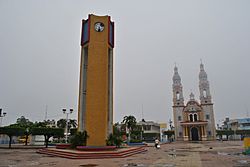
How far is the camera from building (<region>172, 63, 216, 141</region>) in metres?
61.6

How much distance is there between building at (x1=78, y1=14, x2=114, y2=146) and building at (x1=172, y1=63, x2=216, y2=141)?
44.5 metres

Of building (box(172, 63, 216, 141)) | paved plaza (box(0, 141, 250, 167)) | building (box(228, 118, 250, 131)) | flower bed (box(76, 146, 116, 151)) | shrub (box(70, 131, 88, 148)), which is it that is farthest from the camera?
building (box(228, 118, 250, 131))

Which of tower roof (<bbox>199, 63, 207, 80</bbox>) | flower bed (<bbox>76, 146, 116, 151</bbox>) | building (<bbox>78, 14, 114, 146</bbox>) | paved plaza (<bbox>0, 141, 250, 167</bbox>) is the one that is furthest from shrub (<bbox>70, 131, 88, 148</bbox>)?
tower roof (<bbox>199, 63, 207, 80</bbox>)

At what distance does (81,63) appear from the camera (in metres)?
25.1

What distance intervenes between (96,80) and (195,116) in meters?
49.4

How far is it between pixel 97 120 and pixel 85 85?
195 inches

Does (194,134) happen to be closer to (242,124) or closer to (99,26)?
(242,124)

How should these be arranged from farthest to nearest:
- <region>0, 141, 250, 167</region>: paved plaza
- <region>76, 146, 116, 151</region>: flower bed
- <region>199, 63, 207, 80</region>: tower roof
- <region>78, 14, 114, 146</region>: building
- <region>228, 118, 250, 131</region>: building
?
<region>228, 118, 250, 131</region>: building → <region>199, 63, 207, 80</region>: tower roof → <region>78, 14, 114, 146</region>: building → <region>76, 146, 116, 151</region>: flower bed → <region>0, 141, 250, 167</region>: paved plaza

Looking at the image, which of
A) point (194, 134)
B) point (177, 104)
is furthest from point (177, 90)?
point (194, 134)

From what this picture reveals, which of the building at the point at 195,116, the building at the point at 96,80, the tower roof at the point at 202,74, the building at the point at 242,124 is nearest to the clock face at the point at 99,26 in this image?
the building at the point at 96,80

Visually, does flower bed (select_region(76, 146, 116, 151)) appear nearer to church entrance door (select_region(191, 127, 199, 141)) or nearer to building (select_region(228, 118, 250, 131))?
church entrance door (select_region(191, 127, 199, 141))

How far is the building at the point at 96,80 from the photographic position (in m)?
21.4

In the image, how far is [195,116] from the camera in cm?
6469

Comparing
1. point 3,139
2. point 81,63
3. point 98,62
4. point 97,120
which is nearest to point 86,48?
point 81,63
